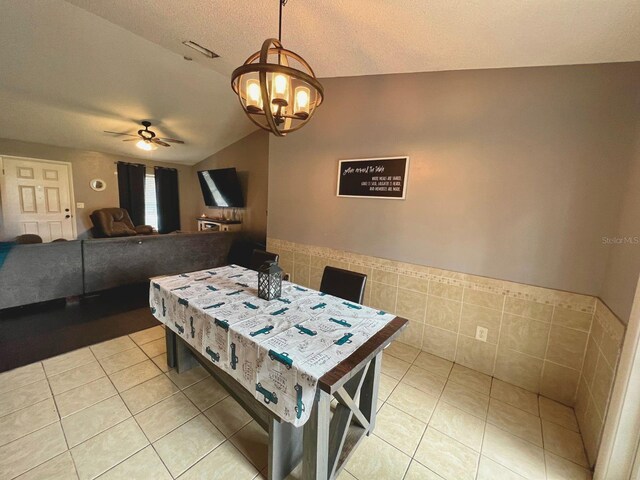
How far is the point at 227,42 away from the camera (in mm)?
2072

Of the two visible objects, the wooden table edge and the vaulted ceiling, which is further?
the vaulted ceiling

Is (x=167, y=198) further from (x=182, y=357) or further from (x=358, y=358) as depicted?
(x=358, y=358)

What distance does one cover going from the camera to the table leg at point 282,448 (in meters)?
1.15

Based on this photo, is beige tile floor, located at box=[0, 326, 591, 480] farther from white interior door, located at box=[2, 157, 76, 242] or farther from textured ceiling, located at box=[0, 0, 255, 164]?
white interior door, located at box=[2, 157, 76, 242]

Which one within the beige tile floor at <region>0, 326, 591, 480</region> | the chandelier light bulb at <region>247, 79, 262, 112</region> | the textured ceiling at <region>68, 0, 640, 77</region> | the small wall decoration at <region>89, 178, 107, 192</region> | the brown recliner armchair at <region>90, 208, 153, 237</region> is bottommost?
the beige tile floor at <region>0, 326, 591, 480</region>

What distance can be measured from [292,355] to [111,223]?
5968 mm

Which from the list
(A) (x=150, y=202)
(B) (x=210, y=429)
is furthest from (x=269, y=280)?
(A) (x=150, y=202)

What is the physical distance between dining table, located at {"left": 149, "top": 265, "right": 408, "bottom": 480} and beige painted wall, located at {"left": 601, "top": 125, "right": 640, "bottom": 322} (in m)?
1.13

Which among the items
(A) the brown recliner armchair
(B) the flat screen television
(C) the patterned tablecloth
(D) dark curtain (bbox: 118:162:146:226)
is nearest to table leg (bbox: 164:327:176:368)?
(C) the patterned tablecloth

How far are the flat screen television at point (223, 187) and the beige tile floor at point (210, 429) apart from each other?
11.8ft

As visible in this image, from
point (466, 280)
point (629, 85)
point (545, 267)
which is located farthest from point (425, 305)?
point (629, 85)

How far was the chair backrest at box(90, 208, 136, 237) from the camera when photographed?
5137 mm

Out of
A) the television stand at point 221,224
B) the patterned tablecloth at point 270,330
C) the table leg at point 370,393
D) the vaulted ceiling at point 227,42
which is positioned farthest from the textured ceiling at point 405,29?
the television stand at point 221,224

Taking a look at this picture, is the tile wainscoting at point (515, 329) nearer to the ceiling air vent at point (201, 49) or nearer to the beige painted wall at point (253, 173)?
the ceiling air vent at point (201, 49)
